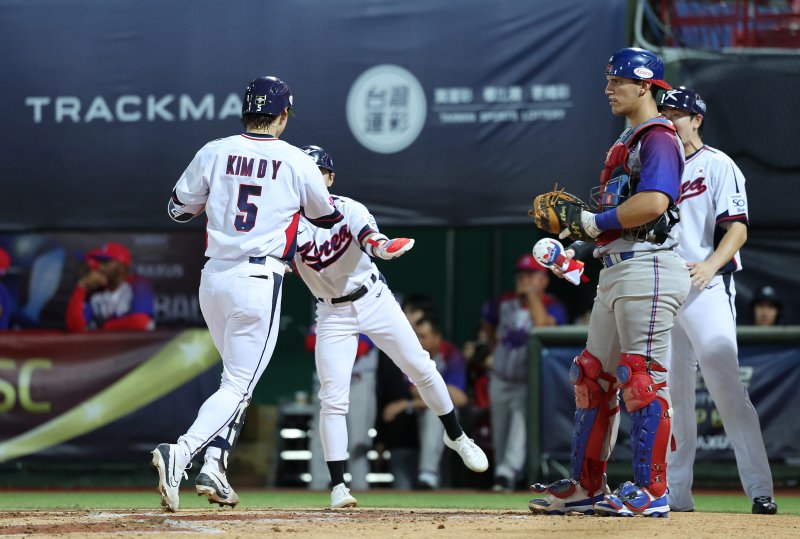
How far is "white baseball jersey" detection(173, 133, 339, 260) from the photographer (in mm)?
5570

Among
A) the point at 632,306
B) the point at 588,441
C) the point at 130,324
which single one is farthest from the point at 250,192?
the point at 130,324

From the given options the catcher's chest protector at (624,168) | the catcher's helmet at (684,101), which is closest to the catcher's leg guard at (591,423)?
the catcher's chest protector at (624,168)

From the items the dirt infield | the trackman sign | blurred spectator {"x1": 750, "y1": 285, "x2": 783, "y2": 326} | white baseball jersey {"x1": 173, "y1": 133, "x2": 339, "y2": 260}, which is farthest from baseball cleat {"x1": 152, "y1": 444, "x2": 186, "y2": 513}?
blurred spectator {"x1": 750, "y1": 285, "x2": 783, "y2": 326}

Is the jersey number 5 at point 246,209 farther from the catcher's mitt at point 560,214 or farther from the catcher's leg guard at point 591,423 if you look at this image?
the catcher's leg guard at point 591,423

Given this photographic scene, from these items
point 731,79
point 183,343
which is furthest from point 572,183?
point 183,343

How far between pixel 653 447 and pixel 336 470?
82.2 inches

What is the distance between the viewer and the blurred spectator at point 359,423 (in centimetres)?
947

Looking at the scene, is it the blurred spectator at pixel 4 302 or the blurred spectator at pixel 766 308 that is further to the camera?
the blurred spectator at pixel 4 302

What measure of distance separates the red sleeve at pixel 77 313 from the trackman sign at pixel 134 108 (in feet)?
5.10

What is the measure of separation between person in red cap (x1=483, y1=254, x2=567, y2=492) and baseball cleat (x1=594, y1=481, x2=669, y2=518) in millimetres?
3907

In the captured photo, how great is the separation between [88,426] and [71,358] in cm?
57

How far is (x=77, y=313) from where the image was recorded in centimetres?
1055

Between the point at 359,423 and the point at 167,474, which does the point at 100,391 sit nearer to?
the point at 359,423

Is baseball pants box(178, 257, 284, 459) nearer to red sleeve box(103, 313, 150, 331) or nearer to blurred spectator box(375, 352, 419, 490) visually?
blurred spectator box(375, 352, 419, 490)
